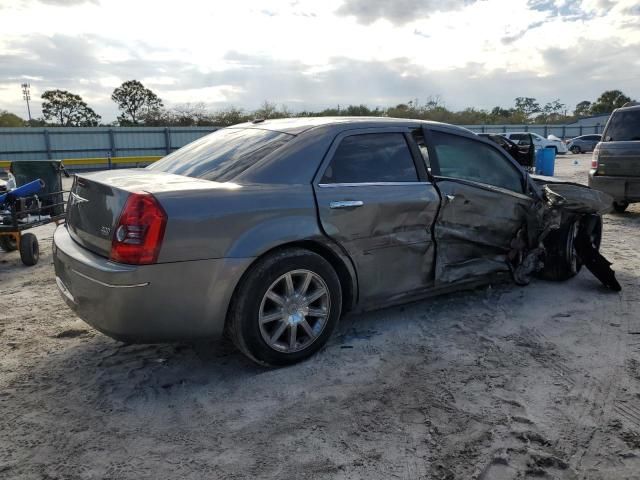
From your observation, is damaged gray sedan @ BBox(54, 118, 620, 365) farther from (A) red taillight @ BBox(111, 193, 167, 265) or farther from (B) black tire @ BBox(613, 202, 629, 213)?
(B) black tire @ BBox(613, 202, 629, 213)

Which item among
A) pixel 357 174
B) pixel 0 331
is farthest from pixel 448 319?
pixel 0 331

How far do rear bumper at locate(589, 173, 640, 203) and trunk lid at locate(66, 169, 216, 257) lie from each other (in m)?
7.70

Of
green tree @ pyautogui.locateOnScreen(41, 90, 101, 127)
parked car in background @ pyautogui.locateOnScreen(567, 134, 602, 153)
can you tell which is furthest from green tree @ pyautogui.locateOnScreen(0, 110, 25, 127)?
parked car in background @ pyautogui.locateOnScreen(567, 134, 602, 153)

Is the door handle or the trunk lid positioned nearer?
the trunk lid

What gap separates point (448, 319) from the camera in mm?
4262

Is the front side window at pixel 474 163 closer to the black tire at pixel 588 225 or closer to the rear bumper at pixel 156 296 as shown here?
the black tire at pixel 588 225

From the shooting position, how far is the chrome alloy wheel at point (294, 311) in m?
3.30

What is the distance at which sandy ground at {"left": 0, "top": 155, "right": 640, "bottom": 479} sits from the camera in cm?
248

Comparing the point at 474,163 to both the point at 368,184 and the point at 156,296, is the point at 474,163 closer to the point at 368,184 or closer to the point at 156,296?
the point at 368,184

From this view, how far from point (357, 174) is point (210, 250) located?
1295 millimetres

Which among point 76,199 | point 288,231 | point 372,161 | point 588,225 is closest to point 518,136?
point 588,225

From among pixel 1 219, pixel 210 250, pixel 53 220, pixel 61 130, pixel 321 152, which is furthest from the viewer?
pixel 61 130

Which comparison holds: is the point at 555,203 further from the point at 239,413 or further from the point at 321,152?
the point at 239,413

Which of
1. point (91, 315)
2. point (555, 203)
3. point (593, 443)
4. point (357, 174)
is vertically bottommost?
point (593, 443)
